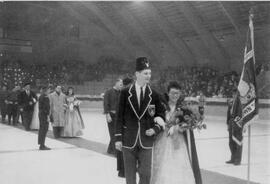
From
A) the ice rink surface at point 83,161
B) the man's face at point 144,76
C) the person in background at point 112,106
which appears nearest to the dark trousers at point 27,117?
the ice rink surface at point 83,161

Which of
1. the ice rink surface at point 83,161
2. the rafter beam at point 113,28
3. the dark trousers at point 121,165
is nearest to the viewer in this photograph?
the dark trousers at point 121,165

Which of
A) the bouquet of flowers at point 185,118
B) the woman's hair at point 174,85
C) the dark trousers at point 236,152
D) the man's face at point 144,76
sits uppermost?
the man's face at point 144,76

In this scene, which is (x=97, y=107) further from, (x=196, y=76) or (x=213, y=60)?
(x=213, y=60)

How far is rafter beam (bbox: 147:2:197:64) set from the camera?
26.4m

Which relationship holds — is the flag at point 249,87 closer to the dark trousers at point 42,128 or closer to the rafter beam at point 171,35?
the dark trousers at point 42,128

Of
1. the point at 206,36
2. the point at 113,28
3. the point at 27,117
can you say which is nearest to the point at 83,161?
the point at 27,117

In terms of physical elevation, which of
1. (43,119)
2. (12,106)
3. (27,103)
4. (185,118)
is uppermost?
(185,118)

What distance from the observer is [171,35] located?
91.0 ft

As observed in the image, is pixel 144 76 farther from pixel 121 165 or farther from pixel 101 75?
pixel 101 75

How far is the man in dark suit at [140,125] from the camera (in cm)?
402

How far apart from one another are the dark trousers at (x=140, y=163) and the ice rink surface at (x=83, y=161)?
164 centimetres

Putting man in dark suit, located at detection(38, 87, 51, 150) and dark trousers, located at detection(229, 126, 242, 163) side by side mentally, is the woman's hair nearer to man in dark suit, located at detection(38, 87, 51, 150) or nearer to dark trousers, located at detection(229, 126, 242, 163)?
dark trousers, located at detection(229, 126, 242, 163)

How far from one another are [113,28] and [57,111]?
20.4 meters

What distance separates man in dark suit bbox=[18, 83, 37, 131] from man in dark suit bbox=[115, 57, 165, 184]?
875 cm
